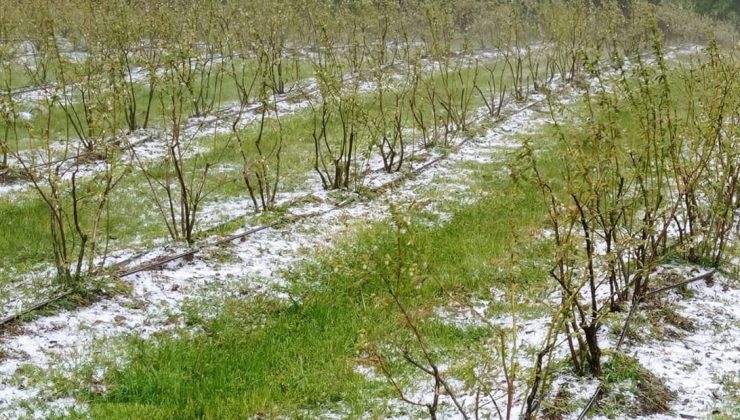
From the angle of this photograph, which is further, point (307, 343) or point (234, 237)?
point (234, 237)

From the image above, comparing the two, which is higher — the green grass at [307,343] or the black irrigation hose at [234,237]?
the black irrigation hose at [234,237]

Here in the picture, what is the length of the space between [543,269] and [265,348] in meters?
2.74

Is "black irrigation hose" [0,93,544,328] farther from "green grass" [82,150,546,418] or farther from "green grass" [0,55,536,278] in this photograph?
"green grass" [82,150,546,418]

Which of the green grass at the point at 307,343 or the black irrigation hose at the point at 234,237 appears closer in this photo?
the green grass at the point at 307,343

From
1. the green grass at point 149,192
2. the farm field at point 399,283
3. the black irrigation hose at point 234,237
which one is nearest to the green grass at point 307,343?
the farm field at point 399,283

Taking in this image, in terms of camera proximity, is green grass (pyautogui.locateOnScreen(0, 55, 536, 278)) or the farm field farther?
green grass (pyautogui.locateOnScreen(0, 55, 536, 278))

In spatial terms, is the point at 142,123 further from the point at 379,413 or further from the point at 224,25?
the point at 379,413

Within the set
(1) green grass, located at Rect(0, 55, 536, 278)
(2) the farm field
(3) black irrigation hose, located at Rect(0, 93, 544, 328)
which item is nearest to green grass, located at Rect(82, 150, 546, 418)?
(2) the farm field

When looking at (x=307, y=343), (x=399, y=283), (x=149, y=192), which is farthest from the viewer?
(x=149, y=192)

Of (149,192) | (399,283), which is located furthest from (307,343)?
(149,192)

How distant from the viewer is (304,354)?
14.8ft

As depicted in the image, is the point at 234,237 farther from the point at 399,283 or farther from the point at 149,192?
the point at 399,283

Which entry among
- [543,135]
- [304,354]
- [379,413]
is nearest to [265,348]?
[304,354]

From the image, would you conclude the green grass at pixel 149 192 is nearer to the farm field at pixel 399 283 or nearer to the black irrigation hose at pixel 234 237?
the farm field at pixel 399 283
